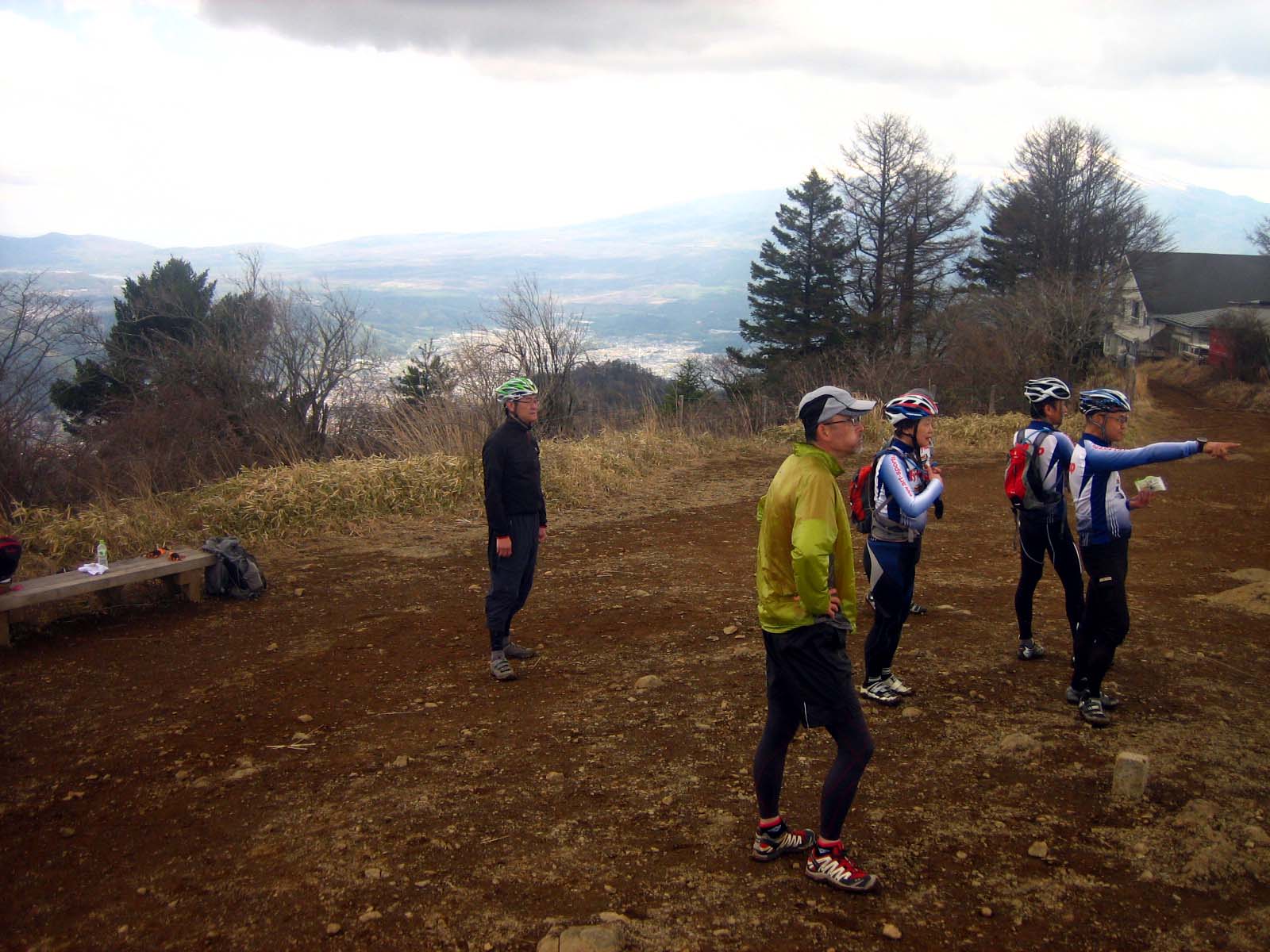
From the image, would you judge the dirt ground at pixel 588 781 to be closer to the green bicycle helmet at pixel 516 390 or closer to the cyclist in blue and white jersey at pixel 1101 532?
the cyclist in blue and white jersey at pixel 1101 532

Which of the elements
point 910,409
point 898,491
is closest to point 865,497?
point 898,491

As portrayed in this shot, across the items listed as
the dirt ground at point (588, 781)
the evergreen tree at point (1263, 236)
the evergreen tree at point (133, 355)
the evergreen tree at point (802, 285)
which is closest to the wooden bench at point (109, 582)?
the dirt ground at point (588, 781)

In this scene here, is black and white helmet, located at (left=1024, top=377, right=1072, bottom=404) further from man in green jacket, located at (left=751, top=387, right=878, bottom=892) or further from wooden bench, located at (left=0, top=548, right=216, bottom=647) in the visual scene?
wooden bench, located at (left=0, top=548, right=216, bottom=647)

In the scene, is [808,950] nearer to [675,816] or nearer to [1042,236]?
[675,816]

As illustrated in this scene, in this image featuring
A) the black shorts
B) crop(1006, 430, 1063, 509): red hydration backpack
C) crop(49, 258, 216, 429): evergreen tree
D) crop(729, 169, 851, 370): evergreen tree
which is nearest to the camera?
the black shorts

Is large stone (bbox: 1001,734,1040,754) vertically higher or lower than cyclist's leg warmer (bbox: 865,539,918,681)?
lower

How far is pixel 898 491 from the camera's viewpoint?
4406mm

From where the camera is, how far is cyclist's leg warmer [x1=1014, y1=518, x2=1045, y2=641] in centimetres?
527

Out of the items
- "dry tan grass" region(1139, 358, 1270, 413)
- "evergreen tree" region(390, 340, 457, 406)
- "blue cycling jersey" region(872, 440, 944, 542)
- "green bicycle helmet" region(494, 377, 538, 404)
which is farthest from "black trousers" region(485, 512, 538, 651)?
"dry tan grass" region(1139, 358, 1270, 413)

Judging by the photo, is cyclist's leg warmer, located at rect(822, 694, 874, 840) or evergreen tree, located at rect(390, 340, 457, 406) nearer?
cyclist's leg warmer, located at rect(822, 694, 874, 840)

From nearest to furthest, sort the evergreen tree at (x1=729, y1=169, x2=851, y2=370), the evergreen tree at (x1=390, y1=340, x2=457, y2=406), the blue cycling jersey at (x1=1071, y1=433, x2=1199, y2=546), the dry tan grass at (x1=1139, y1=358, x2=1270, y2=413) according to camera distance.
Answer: the blue cycling jersey at (x1=1071, y1=433, x2=1199, y2=546) < the evergreen tree at (x1=390, y1=340, x2=457, y2=406) < the dry tan grass at (x1=1139, y1=358, x2=1270, y2=413) < the evergreen tree at (x1=729, y1=169, x2=851, y2=370)

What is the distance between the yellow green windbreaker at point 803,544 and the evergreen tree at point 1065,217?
1713 inches

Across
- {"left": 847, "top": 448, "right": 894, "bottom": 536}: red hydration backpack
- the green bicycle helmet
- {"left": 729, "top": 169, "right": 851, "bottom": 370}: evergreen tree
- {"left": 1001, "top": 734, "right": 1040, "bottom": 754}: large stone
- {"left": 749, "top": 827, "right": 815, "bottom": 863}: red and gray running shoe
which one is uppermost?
{"left": 729, "top": 169, "right": 851, "bottom": 370}: evergreen tree

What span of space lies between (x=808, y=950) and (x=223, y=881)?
7.06 ft
